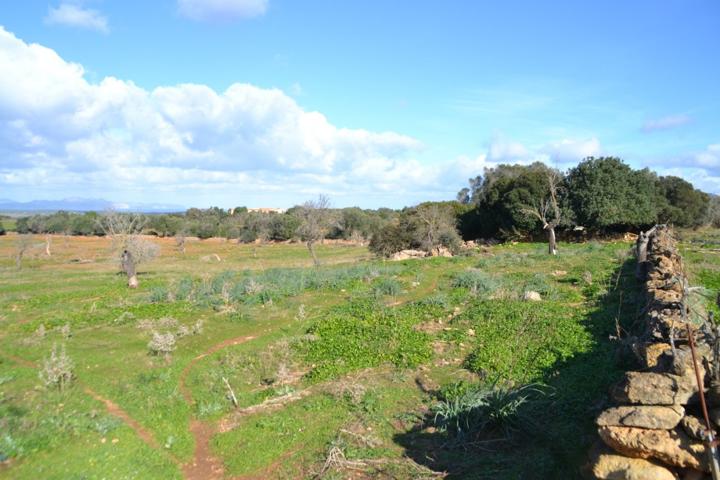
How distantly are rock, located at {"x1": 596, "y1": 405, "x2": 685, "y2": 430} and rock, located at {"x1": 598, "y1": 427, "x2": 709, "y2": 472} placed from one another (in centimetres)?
6

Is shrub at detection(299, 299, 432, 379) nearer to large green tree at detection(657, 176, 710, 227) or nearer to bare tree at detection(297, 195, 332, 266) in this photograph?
bare tree at detection(297, 195, 332, 266)

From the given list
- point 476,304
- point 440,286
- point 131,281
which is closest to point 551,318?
point 476,304

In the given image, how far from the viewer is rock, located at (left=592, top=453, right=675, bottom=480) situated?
14.4 feet

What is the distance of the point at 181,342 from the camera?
14.1 metres

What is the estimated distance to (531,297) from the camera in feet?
51.3

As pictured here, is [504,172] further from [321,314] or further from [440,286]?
[321,314]

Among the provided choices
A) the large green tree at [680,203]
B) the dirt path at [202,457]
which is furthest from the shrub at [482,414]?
the large green tree at [680,203]

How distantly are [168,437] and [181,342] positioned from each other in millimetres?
5905

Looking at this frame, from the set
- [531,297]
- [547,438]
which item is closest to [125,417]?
[547,438]

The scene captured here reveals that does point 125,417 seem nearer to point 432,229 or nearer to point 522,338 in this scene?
point 522,338

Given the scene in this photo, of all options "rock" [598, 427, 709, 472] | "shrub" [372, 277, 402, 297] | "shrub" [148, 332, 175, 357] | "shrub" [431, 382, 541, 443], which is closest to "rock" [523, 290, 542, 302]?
"shrub" [372, 277, 402, 297]

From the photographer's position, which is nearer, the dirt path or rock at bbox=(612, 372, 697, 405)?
rock at bbox=(612, 372, 697, 405)

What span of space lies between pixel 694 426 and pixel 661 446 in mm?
369

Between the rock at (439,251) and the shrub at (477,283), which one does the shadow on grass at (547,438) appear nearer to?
the shrub at (477,283)
